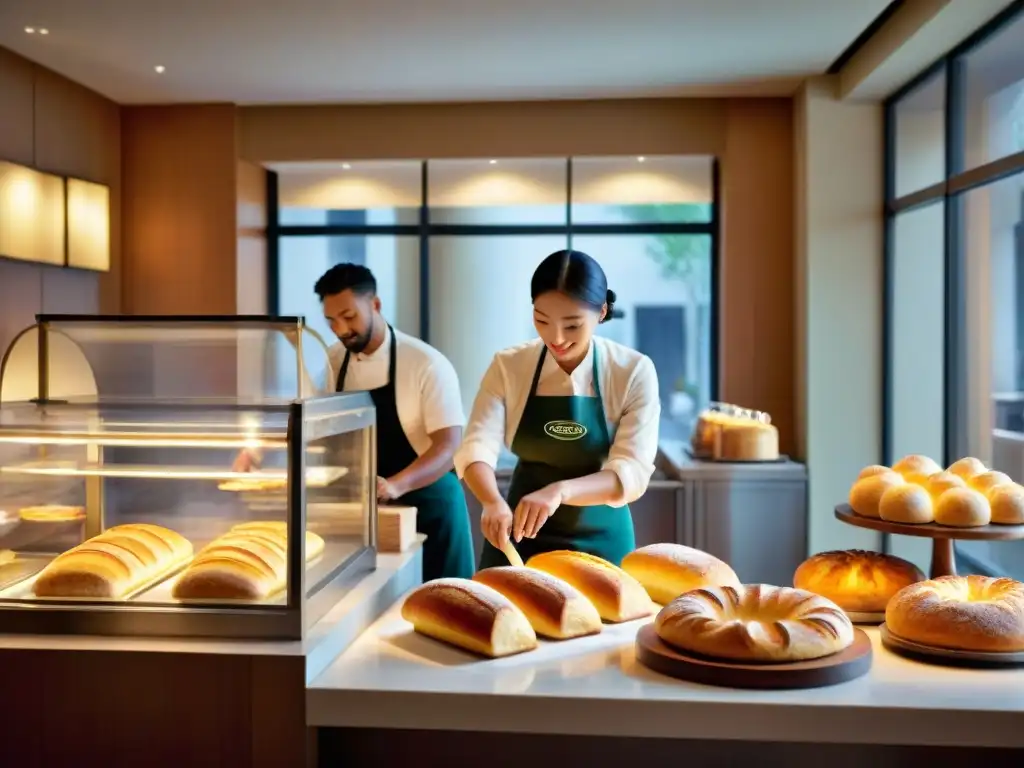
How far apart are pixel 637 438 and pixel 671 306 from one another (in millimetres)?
3135

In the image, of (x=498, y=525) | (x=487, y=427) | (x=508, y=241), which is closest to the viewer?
(x=498, y=525)

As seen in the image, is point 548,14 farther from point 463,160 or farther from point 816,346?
point 816,346

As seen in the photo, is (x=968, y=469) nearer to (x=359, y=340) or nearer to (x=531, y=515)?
(x=531, y=515)

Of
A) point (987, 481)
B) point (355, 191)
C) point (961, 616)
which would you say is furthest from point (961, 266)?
point (355, 191)

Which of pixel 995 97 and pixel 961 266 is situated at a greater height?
pixel 995 97

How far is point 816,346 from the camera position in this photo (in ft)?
16.0

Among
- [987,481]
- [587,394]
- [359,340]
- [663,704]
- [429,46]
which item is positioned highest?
[429,46]

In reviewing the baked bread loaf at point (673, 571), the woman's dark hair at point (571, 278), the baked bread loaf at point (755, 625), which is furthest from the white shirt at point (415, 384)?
the baked bread loaf at point (755, 625)

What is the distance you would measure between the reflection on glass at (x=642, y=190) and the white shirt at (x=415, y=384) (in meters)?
2.37

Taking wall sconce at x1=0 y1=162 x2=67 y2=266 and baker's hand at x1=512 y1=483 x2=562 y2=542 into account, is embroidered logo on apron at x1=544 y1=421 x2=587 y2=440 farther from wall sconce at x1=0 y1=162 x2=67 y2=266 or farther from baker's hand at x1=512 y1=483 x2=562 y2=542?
A: wall sconce at x1=0 y1=162 x2=67 y2=266

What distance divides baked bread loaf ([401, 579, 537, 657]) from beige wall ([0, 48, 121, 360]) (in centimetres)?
321

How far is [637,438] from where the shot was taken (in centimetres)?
235

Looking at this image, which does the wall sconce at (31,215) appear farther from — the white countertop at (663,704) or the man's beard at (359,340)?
the white countertop at (663,704)

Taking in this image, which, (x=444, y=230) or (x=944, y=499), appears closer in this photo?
(x=944, y=499)
